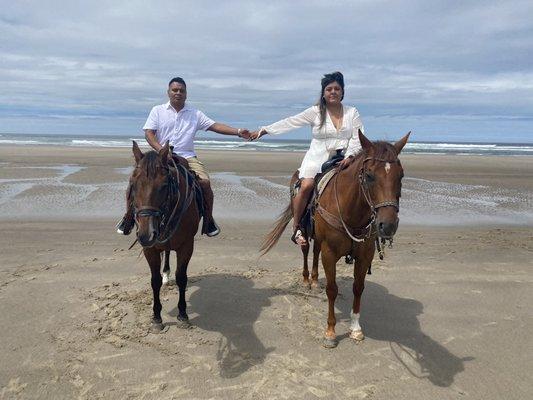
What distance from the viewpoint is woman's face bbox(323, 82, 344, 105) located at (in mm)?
4777

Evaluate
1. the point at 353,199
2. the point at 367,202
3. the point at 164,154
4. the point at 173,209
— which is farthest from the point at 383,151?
the point at 173,209

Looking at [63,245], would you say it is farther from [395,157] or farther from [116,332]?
[395,157]

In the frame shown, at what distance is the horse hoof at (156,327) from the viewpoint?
470 centimetres

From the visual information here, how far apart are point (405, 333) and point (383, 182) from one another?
2250 mm

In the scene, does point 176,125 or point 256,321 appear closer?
point 256,321

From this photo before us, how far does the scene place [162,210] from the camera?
154 inches

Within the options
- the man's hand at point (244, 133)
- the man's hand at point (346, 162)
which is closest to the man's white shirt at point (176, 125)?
the man's hand at point (244, 133)

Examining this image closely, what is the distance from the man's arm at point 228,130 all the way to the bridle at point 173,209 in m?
1.18

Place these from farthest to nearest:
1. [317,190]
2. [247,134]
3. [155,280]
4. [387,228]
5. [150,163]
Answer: [247,134]
[317,190]
[155,280]
[150,163]
[387,228]

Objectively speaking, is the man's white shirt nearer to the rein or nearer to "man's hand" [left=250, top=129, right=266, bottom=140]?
"man's hand" [left=250, top=129, right=266, bottom=140]

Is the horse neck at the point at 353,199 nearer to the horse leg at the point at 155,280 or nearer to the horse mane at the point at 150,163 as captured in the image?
the horse mane at the point at 150,163

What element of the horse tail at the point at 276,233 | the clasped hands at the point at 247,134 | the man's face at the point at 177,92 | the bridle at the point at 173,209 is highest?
the man's face at the point at 177,92

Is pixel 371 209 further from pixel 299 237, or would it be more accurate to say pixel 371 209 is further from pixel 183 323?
pixel 183 323

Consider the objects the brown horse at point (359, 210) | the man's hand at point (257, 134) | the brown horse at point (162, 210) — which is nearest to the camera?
the brown horse at point (359, 210)
